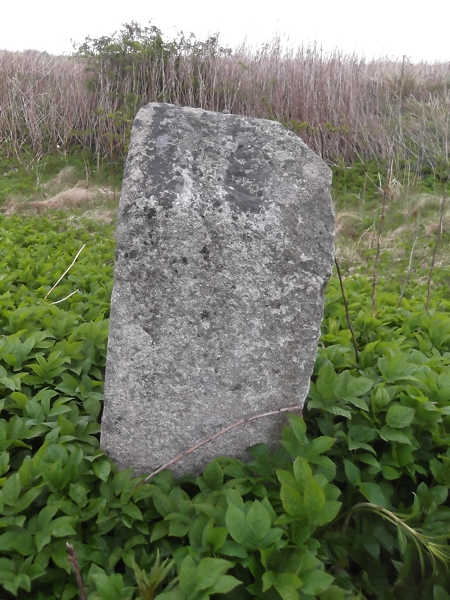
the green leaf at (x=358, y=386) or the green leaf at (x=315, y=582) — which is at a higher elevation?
the green leaf at (x=358, y=386)

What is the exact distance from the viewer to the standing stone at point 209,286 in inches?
59.6

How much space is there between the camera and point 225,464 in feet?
5.34

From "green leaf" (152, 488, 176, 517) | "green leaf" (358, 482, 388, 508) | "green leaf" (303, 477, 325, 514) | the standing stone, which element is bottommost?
"green leaf" (152, 488, 176, 517)

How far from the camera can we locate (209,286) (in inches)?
60.5

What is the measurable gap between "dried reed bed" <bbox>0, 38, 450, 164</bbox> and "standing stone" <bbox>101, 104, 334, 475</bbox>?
6.34 m

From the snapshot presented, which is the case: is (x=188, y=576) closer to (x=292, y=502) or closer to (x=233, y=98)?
(x=292, y=502)

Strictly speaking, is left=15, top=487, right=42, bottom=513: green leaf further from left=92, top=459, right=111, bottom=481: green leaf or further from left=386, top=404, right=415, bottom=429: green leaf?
left=386, top=404, right=415, bottom=429: green leaf

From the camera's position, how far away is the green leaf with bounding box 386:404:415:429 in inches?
63.8

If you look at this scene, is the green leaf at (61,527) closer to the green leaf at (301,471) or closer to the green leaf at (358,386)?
the green leaf at (301,471)

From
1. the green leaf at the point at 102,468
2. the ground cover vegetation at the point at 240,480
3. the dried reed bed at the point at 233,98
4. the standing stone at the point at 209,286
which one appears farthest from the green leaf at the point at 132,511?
the dried reed bed at the point at 233,98

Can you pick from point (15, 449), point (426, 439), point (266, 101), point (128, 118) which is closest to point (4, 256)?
point (15, 449)

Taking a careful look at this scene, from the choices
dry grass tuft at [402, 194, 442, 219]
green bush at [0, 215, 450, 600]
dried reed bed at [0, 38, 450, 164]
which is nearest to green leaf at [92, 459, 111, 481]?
green bush at [0, 215, 450, 600]

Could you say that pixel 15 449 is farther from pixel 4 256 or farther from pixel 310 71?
pixel 310 71

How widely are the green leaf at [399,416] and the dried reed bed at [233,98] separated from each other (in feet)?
21.6
